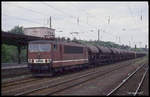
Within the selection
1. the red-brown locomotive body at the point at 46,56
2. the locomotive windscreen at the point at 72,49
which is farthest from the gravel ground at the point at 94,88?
the locomotive windscreen at the point at 72,49

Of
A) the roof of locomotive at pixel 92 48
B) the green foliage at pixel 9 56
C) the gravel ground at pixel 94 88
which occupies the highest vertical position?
the roof of locomotive at pixel 92 48

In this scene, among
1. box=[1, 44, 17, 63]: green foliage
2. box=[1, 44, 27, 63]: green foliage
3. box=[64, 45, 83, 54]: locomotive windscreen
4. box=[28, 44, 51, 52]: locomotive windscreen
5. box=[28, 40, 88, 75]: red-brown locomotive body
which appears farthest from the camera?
box=[1, 44, 17, 63]: green foliage

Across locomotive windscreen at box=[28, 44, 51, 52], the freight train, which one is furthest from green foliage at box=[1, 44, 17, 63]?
locomotive windscreen at box=[28, 44, 51, 52]

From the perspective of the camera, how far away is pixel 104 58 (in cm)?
5350

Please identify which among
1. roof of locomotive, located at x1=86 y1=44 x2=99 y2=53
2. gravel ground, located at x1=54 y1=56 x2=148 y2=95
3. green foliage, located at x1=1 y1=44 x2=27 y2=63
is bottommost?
gravel ground, located at x1=54 y1=56 x2=148 y2=95

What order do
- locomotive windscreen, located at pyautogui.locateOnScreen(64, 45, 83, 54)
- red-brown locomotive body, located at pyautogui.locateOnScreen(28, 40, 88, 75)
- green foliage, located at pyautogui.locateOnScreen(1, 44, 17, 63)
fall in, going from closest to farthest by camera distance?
red-brown locomotive body, located at pyautogui.locateOnScreen(28, 40, 88, 75)
locomotive windscreen, located at pyautogui.locateOnScreen(64, 45, 83, 54)
green foliage, located at pyautogui.locateOnScreen(1, 44, 17, 63)

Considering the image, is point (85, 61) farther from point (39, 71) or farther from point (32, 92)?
point (32, 92)

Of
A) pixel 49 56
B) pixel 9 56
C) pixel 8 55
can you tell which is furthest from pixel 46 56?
pixel 8 55

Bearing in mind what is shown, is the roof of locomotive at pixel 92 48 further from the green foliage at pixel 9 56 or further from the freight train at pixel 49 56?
the green foliage at pixel 9 56

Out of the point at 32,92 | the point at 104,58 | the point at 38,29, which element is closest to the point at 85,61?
the point at 104,58

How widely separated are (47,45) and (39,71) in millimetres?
2232

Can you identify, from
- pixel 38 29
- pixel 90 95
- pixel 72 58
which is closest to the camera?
pixel 90 95

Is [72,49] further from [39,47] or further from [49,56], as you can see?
[49,56]

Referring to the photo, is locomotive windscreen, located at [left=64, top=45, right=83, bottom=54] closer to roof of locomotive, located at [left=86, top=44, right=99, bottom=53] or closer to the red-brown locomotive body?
the red-brown locomotive body
